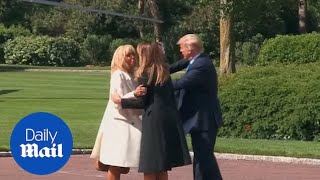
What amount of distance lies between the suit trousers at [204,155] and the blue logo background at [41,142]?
1.70 meters

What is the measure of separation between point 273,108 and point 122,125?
9.89 metres

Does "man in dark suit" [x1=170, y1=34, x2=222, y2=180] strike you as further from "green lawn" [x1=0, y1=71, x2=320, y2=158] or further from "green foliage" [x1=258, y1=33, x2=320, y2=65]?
"green foliage" [x1=258, y1=33, x2=320, y2=65]

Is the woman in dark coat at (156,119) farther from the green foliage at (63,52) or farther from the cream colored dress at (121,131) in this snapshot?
the green foliage at (63,52)

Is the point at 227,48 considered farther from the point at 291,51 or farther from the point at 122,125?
the point at 122,125

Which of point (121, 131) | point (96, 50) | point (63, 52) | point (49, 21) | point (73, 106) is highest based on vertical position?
point (121, 131)

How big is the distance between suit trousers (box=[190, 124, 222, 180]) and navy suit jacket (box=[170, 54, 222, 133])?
0.32 feet

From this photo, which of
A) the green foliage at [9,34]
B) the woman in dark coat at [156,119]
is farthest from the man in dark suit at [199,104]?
the green foliage at [9,34]

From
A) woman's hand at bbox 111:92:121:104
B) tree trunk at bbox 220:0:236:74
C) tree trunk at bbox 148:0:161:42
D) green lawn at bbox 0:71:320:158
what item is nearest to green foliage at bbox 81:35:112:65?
tree trunk at bbox 148:0:161:42

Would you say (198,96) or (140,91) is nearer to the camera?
(140,91)

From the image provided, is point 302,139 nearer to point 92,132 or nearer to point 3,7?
point 92,132

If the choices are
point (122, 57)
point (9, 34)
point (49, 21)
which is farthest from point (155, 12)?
point (122, 57)

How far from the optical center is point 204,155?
11148 millimetres

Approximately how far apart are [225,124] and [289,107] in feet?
4.99

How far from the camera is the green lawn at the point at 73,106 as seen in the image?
683 inches
